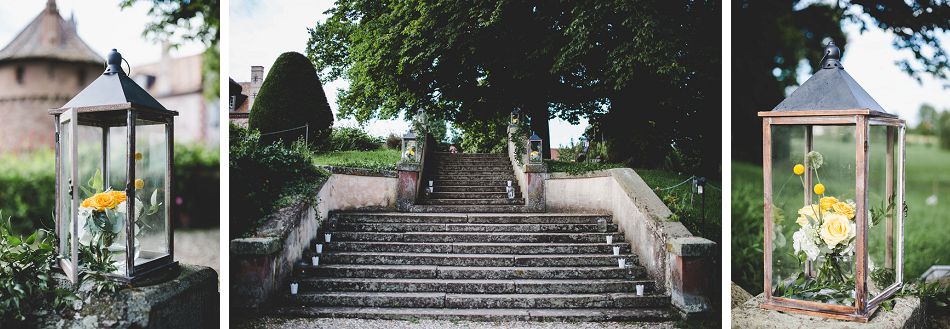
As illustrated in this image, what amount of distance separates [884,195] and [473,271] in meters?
2.75

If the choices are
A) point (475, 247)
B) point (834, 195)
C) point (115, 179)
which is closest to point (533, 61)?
point (475, 247)

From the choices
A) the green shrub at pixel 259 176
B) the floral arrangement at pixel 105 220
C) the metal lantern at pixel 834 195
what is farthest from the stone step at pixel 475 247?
the floral arrangement at pixel 105 220

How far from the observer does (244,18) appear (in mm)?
3742

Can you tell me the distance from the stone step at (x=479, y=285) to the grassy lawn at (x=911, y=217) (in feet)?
2.33

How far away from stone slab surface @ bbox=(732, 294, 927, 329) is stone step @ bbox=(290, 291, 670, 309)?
1011 mm

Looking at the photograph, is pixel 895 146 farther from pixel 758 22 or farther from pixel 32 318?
pixel 32 318

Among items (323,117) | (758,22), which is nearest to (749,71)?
(758,22)

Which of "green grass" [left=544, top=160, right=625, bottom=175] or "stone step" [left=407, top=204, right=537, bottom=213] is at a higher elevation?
"green grass" [left=544, top=160, right=625, bottom=175]

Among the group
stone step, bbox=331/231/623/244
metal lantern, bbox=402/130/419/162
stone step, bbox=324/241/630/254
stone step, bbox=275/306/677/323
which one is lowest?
stone step, bbox=275/306/677/323

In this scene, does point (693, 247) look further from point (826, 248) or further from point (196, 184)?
point (196, 184)

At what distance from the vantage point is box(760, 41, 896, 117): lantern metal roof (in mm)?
2725

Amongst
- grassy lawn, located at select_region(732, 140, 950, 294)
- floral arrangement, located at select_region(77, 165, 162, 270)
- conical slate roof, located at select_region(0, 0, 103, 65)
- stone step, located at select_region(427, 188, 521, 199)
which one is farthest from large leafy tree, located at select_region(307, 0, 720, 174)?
conical slate roof, located at select_region(0, 0, 103, 65)

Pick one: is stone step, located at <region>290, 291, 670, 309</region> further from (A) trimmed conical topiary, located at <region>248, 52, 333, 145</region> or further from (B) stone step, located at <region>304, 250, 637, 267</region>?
(A) trimmed conical topiary, located at <region>248, 52, 333, 145</region>

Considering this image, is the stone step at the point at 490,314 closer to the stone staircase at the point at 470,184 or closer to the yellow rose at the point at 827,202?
the stone staircase at the point at 470,184
